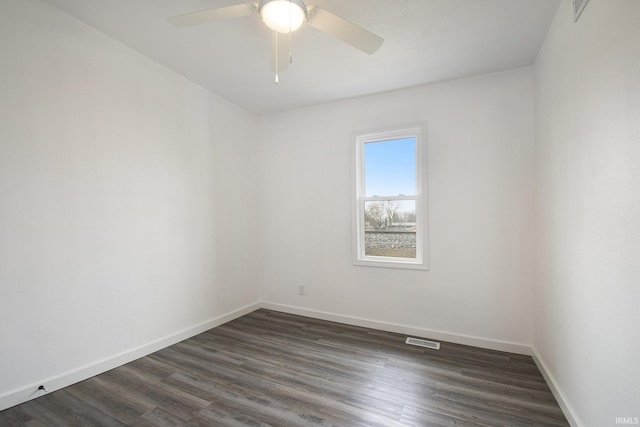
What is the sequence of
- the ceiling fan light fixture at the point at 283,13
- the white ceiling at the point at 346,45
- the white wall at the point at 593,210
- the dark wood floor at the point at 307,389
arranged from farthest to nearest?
the white ceiling at the point at 346,45 < the dark wood floor at the point at 307,389 < the ceiling fan light fixture at the point at 283,13 < the white wall at the point at 593,210

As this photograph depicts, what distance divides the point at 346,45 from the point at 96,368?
332 cm

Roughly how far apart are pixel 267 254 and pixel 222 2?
2853 millimetres

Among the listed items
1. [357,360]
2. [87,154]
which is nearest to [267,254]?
[357,360]

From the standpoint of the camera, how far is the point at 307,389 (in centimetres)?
200

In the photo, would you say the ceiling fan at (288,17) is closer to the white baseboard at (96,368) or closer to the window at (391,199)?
the window at (391,199)

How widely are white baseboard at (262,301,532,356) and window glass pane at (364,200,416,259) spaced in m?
0.79

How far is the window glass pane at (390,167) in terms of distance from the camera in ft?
10.0

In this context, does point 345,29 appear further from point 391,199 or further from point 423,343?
point 423,343

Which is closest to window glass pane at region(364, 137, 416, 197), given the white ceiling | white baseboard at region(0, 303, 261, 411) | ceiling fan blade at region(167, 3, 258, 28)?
the white ceiling

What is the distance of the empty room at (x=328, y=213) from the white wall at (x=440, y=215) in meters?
0.02

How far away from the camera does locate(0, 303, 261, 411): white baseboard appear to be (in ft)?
5.80

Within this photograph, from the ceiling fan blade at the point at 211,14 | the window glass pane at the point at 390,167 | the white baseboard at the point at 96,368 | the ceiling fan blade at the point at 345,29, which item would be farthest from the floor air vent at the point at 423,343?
the ceiling fan blade at the point at 211,14

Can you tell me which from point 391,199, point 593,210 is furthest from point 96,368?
point 593,210

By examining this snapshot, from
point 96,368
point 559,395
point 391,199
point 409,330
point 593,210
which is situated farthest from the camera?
point 391,199
